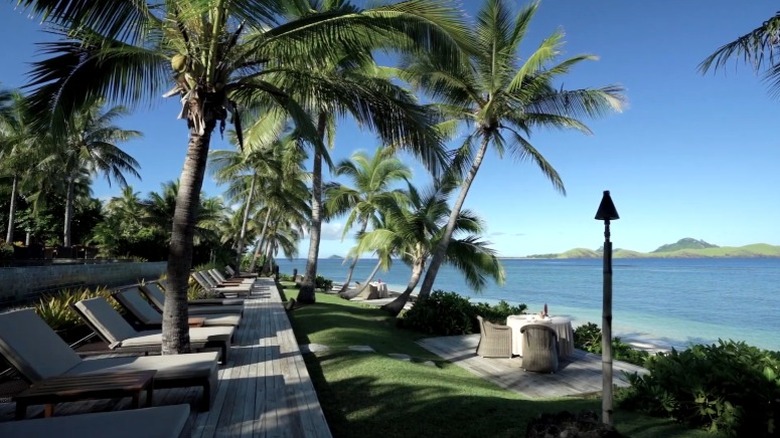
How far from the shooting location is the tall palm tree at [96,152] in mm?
24484

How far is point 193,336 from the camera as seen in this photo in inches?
229

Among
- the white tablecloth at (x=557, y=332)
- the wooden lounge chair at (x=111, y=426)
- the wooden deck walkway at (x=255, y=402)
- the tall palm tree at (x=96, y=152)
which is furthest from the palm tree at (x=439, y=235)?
the tall palm tree at (x=96, y=152)

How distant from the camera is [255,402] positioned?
3.92 metres

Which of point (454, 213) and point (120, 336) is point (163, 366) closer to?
point (120, 336)

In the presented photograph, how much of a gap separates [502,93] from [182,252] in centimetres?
880

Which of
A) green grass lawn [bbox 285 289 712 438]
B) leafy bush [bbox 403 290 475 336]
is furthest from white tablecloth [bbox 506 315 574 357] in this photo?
leafy bush [bbox 403 290 475 336]

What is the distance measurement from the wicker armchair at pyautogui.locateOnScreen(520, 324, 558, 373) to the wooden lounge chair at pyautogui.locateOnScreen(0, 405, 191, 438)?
18.7ft

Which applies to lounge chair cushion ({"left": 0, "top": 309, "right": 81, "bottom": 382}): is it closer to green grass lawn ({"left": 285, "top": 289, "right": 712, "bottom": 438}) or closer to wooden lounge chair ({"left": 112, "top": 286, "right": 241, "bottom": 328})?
green grass lawn ({"left": 285, "top": 289, "right": 712, "bottom": 438})

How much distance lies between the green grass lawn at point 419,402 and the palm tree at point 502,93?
5430 millimetres

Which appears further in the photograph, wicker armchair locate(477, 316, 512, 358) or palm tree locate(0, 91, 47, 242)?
palm tree locate(0, 91, 47, 242)

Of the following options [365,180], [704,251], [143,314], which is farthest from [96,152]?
[704,251]

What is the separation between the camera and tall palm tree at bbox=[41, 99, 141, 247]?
80.3ft

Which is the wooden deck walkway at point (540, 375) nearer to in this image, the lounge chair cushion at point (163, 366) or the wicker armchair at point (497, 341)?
the wicker armchair at point (497, 341)

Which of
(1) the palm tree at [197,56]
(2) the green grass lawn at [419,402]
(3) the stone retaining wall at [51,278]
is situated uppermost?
(1) the palm tree at [197,56]
